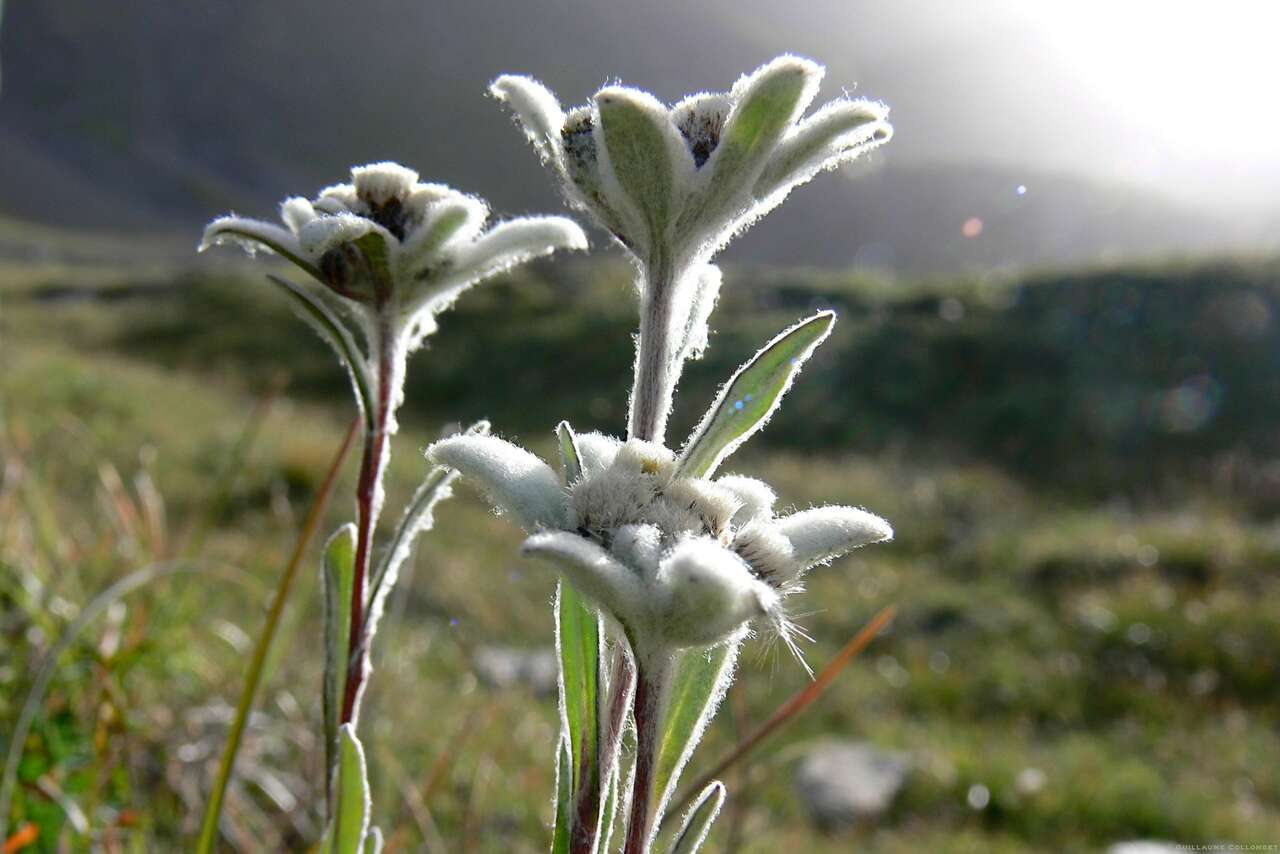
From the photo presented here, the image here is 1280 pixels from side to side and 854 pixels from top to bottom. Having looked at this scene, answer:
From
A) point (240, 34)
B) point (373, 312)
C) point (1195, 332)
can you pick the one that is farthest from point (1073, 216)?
point (240, 34)

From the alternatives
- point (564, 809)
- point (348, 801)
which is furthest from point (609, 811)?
point (348, 801)

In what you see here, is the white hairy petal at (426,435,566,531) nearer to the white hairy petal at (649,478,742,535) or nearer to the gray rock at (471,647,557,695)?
the white hairy petal at (649,478,742,535)

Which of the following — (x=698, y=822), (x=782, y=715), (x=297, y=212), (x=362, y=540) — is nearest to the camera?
(x=698, y=822)

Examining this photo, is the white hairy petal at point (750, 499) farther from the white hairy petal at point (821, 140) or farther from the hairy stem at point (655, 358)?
the white hairy petal at point (821, 140)

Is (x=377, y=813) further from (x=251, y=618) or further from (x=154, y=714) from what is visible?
(x=251, y=618)

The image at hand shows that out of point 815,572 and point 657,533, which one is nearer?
point 657,533

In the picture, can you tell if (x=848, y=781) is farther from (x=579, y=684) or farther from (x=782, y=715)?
(x=579, y=684)
